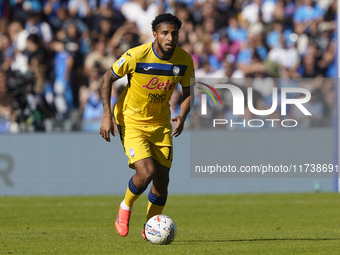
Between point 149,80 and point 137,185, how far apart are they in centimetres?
120

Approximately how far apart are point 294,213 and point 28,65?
7954 mm

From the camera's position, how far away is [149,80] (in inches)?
268

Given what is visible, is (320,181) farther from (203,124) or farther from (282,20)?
(282,20)

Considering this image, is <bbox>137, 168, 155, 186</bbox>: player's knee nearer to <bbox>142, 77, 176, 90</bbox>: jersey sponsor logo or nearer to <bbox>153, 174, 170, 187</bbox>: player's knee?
<bbox>153, 174, 170, 187</bbox>: player's knee

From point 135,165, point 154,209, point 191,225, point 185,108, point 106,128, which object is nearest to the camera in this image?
point 106,128

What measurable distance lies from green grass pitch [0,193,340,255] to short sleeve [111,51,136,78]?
1.93 m

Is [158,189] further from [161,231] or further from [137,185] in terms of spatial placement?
[161,231]

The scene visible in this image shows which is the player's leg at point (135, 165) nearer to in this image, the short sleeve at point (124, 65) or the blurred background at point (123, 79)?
the short sleeve at point (124, 65)

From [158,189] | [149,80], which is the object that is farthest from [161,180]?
[149,80]

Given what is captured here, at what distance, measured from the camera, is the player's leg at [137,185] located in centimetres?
666

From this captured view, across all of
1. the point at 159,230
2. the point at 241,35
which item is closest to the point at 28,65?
the point at 241,35

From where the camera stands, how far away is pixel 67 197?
1292 centimetres

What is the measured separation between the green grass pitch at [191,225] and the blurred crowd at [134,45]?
2286mm

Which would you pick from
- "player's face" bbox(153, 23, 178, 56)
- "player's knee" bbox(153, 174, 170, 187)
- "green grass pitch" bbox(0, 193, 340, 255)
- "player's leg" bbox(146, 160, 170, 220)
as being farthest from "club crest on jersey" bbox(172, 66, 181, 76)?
"green grass pitch" bbox(0, 193, 340, 255)
